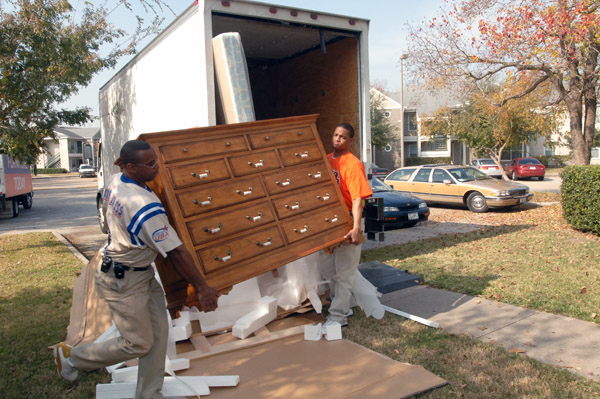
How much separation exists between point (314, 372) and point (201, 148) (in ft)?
7.04

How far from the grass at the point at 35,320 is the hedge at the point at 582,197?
9.46 m

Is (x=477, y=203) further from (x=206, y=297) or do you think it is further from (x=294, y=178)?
(x=206, y=297)

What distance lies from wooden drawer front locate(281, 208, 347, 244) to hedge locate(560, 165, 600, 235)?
719 cm

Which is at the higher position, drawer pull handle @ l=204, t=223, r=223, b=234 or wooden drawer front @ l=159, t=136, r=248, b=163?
wooden drawer front @ l=159, t=136, r=248, b=163

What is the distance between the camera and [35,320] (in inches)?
205

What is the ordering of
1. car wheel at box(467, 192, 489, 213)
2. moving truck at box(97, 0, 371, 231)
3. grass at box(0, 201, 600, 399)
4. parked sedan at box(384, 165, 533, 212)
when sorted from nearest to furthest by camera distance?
grass at box(0, 201, 600, 399) → moving truck at box(97, 0, 371, 231) → parked sedan at box(384, 165, 533, 212) → car wheel at box(467, 192, 489, 213)

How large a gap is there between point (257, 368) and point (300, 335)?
0.79 meters

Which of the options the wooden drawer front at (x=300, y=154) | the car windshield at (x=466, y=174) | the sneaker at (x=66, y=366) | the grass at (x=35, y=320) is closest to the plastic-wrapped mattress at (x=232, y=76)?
the wooden drawer front at (x=300, y=154)

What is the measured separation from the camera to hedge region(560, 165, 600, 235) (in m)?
9.25

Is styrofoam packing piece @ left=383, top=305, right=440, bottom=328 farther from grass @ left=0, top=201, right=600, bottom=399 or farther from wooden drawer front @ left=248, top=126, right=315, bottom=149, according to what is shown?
wooden drawer front @ left=248, top=126, right=315, bottom=149

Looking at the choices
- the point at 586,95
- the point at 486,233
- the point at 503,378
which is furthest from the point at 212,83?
the point at 586,95

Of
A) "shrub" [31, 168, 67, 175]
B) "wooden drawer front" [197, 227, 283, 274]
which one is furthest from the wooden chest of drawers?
"shrub" [31, 168, 67, 175]

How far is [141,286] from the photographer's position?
9.88ft

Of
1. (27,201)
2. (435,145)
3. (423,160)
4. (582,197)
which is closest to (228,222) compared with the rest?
(582,197)
